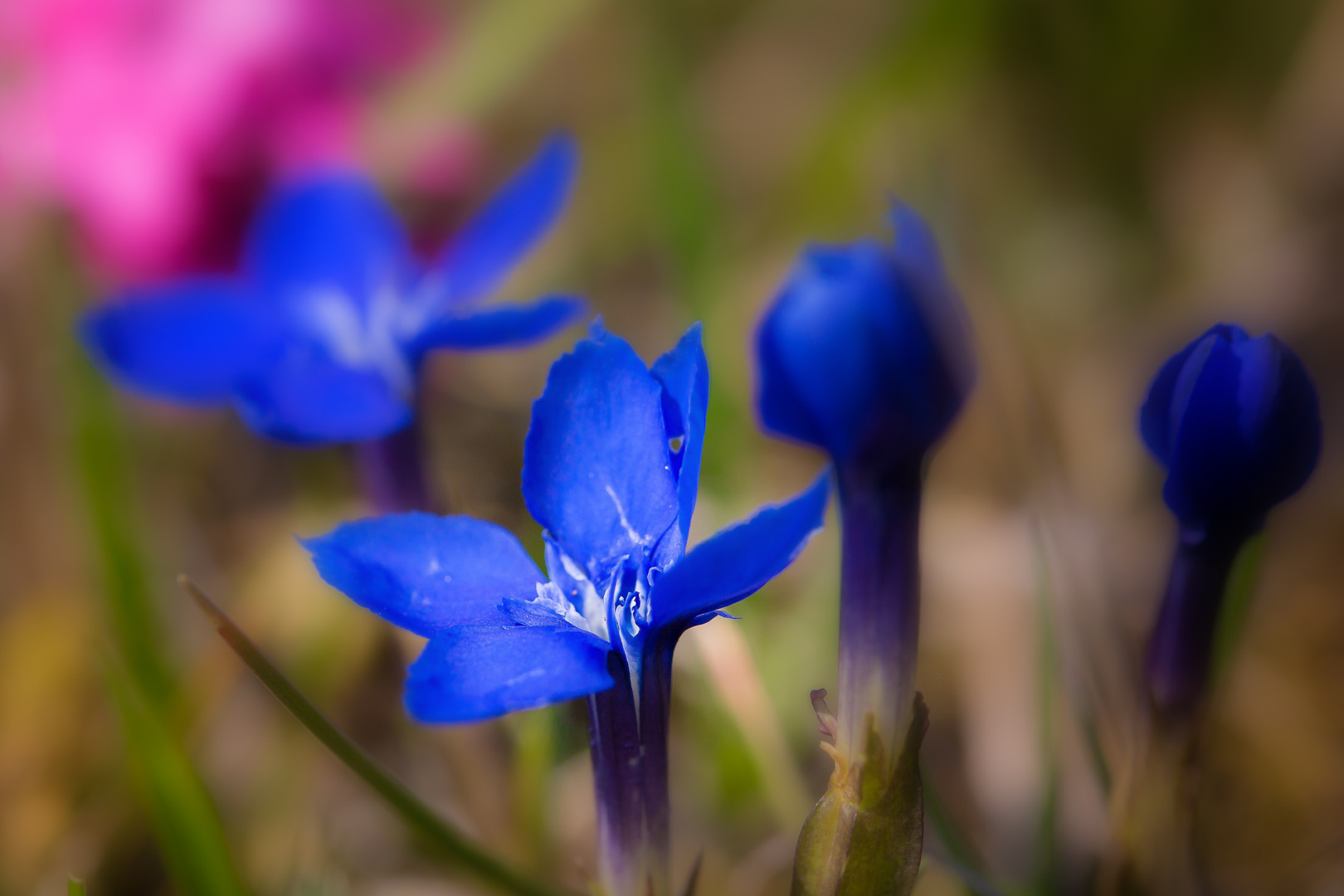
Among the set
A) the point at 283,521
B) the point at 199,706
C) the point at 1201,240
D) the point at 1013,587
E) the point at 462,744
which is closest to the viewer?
the point at 462,744

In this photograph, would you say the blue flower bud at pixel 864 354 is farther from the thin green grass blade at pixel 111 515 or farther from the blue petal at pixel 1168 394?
the thin green grass blade at pixel 111 515

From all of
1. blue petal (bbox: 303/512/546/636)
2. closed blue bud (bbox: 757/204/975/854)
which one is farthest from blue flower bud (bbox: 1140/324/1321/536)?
blue petal (bbox: 303/512/546/636)

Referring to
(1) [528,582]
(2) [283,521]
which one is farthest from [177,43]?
(1) [528,582]

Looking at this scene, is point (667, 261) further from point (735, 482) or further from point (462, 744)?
point (462, 744)

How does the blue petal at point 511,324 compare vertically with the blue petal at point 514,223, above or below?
below


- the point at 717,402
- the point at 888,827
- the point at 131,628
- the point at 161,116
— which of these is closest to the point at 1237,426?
the point at 888,827

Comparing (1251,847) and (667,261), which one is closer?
(1251,847)

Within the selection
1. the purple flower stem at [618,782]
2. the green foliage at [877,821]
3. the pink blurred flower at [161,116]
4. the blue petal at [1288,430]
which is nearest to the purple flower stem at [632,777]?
the purple flower stem at [618,782]
